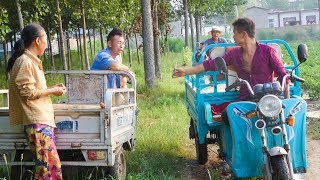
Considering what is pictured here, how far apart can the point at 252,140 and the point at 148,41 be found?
341 inches

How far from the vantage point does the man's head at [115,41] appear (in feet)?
19.9

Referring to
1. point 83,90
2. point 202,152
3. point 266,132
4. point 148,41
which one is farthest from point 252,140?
point 148,41

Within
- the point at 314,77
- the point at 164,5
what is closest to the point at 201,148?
the point at 314,77

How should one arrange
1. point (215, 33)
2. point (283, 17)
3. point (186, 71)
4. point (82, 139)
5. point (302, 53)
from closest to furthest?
1. point (82, 139)
2. point (302, 53)
3. point (186, 71)
4. point (215, 33)
5. point (283, 17)

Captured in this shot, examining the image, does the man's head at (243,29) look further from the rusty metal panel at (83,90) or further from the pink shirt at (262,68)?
the rusty metal panel at (83,90)

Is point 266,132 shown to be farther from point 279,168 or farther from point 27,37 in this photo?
point 27,37

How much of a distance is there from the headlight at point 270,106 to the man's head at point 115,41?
2.42 metres

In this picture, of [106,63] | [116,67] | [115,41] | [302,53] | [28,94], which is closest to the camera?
[28,94]

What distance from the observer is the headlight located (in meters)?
4.25

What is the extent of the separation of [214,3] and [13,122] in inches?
940

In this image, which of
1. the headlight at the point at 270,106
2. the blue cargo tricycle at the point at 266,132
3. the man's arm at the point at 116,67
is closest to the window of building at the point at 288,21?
the man's arm at the point at 116,67

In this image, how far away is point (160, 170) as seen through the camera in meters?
5.92

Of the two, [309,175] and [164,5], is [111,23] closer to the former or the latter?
[164,5]

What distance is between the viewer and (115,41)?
6.07 metres
